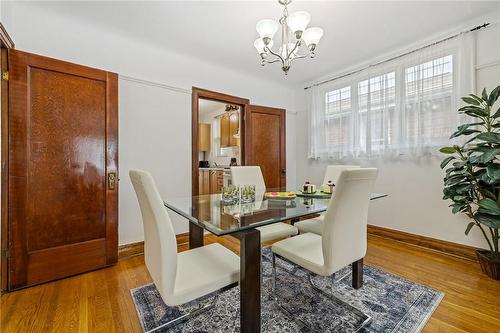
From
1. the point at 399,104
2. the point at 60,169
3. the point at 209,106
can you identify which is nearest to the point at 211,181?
the point at 209,106

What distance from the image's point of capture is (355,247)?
1439 millimetres

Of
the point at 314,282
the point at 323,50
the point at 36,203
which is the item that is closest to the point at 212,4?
the point at 323,50

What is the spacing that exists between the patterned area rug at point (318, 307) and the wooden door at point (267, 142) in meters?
2.13

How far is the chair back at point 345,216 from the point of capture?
1225mm

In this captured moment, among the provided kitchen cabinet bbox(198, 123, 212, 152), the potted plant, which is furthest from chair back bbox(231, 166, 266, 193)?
kitchen cabinet bbox(198, 123, 212, 152)

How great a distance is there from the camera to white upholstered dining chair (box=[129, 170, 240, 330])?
3.51 feet

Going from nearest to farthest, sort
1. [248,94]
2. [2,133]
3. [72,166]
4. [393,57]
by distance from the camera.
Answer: [2,133], [72,166], [393,57], [248,94]

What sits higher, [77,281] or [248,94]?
[248,94]

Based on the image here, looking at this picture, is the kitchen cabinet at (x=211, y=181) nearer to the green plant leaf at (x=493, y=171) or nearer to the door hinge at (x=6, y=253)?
the door hinge at (x=6, y=253)

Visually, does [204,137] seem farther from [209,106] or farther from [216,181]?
[216,181]

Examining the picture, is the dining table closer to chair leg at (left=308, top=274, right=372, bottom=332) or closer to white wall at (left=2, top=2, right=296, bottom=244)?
chair leg at (left=308, top=274, right=372, bottom=332)

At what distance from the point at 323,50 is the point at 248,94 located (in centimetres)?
133

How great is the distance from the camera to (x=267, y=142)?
4.05 meters

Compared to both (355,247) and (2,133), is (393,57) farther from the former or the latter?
(2,133)
